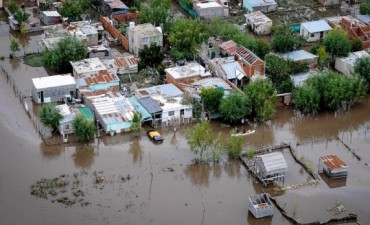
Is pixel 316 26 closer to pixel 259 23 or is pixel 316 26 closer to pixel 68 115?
pixel 259 23

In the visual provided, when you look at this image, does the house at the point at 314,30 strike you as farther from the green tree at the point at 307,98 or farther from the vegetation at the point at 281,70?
the green tree at the point at 307,98

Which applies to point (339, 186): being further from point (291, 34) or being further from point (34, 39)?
point (34, 39)

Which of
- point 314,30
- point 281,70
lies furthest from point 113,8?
point 281,70

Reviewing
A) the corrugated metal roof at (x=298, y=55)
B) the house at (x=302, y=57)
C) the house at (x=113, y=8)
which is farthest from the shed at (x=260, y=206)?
the house at (x=113, y=8)

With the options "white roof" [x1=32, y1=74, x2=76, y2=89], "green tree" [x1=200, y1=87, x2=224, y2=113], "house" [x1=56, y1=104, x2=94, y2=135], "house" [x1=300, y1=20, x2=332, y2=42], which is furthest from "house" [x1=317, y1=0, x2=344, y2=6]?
"house" [x1=56, y1=104, x2=94, y2=135]

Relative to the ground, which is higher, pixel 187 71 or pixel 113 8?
pixel 113 8
